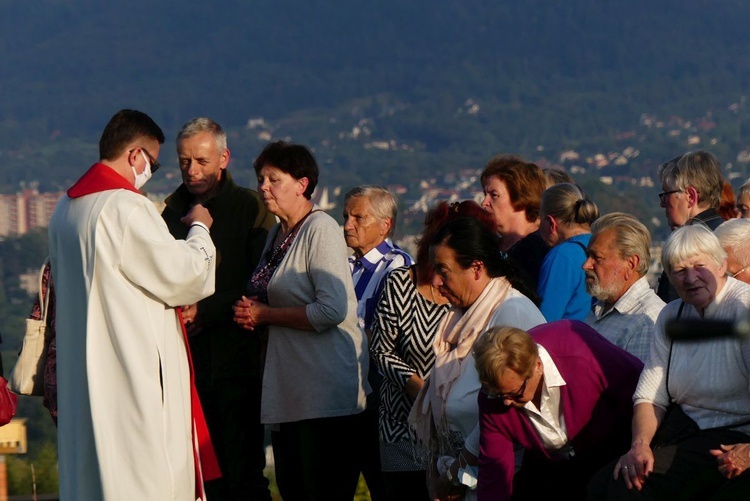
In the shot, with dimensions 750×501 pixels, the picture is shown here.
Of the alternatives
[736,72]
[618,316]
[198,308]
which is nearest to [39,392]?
[198,308]

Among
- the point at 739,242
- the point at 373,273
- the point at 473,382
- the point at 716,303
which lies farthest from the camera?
the point at 373,273

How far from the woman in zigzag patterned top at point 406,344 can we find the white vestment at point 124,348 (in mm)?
919

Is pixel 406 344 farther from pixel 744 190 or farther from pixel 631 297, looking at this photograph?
pixel 744 190

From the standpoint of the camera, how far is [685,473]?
14.7 ft

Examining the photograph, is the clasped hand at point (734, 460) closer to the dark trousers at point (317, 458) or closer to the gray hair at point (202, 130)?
the dark trousers at point (317, 458)

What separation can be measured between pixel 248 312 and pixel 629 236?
Result: 177 cm

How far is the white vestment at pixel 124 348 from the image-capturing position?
16.8 ft

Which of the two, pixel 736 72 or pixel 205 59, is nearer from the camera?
pixel 736 72

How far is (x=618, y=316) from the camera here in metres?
5.45

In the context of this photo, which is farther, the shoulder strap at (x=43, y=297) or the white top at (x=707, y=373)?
the shoulder strap at (x=43, y=297)

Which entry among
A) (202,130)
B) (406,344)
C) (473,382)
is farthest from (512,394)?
(202,130)

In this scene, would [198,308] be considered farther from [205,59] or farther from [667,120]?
[205,59]

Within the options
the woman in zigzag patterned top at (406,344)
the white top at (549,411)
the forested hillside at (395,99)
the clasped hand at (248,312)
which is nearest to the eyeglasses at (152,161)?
the clasped hand at (248,312)

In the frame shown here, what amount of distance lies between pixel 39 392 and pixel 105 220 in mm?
1071
